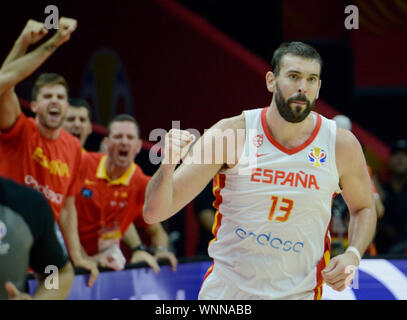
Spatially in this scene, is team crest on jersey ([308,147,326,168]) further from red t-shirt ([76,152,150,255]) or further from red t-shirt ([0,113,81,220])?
red t-shirt ([76,152,150,255])

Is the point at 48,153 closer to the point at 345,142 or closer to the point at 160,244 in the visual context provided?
the point at 160,244

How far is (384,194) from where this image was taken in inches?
275

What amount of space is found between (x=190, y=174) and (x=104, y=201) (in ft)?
7.80

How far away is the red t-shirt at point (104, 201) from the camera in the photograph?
5363 mm

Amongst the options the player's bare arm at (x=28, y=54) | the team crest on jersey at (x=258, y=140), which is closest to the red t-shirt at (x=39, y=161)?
the player's bare arm at (x=28, y=54)

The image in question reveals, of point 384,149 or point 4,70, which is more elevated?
point 384,149

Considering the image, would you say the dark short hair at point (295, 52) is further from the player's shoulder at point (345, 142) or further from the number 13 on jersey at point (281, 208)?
the number 13 on jersey at point (281, 208)

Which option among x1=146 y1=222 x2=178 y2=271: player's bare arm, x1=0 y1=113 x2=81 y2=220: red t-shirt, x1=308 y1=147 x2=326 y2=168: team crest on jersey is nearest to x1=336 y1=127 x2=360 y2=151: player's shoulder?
x1=308 y1=147 x2=326 y2=168: team crest on jersey

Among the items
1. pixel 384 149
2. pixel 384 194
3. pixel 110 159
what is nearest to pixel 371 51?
pixel 384 149

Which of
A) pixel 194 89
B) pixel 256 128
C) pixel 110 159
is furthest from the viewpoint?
pixel 194 89

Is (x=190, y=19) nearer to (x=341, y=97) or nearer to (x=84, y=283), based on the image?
(x=341, y=97)

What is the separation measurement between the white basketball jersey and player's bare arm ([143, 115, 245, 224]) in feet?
0.26

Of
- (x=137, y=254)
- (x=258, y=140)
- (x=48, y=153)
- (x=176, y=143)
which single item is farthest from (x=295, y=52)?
(x=137, y=254)
